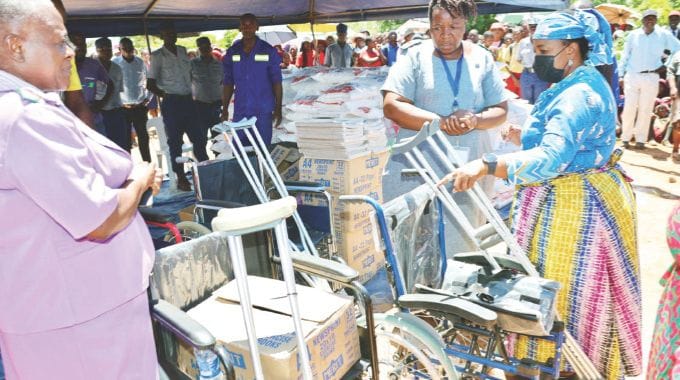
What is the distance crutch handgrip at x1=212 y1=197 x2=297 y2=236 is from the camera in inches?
57.7

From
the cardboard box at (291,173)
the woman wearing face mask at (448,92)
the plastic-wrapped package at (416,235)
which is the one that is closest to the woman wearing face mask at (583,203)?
the plastic-wrapped package at (416,235)

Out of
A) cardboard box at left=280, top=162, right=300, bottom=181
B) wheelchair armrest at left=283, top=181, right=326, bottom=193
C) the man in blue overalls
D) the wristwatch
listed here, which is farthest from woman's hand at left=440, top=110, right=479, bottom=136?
the man in blue overalls

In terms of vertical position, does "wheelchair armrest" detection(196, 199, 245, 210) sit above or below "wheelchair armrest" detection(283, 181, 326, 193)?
above

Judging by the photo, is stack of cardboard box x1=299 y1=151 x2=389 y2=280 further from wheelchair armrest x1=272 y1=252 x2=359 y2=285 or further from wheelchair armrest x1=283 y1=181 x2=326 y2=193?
wheelchair armrest x1=272 y1=252 x2=359 y2=285

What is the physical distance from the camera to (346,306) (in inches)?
79.0

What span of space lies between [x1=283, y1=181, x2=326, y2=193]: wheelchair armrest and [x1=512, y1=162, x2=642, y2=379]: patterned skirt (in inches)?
66.3

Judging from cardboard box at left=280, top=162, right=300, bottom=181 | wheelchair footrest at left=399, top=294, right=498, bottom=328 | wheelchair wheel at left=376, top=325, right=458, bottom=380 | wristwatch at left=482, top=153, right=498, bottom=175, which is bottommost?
wheelchair wheel at left=376, top=325, right=458, bottom=380

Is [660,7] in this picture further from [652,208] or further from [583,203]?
[583,203]

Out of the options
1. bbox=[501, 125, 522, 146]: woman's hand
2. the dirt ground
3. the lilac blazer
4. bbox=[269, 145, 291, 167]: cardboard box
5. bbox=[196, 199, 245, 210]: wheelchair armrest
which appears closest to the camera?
the lilac blazer

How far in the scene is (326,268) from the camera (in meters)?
2.00

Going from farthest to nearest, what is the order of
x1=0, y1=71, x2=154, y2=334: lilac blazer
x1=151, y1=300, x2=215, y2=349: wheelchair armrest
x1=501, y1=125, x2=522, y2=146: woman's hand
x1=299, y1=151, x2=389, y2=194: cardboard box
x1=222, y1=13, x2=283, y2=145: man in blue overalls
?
x1=222, y1=13, x2=283, y2=145: man in blue overalls
x1=299, y1=151, x2=389, y2=194: cardboard box
x1=501, y1=125, x2=522, y2=146: woman's hand
x1=151, y1=300, x2=215, y2=349: wheelchair armrest
x1=0, y1=71, x2=154, y2=334: lilac blazer

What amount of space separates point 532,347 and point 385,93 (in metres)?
1.52

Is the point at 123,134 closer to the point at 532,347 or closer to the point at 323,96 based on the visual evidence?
the point at 323,96

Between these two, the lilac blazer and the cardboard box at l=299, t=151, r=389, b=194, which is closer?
the lilac blazer
